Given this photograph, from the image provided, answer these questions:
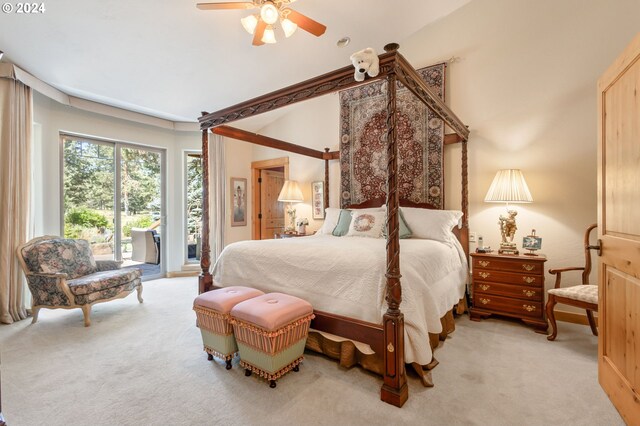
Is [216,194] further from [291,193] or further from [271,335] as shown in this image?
[271,335]

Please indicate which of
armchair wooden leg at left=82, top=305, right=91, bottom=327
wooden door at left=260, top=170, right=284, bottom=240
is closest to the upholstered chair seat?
armchair wooden leg at left=82, top=305, right=91, bottom=327

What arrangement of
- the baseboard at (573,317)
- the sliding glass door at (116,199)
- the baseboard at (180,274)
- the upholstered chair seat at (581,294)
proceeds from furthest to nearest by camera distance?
the baseboard at (180,274), the sliding glass door at (116,199), the baseboard at (573,317), the upholstered chair seat at (581,294)

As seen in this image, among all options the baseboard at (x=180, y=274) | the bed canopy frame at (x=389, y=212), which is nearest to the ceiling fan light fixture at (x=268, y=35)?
the bed canopy frame at (x=389, y=212)

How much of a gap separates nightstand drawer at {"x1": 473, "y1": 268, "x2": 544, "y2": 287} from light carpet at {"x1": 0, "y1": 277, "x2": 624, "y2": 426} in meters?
0.48

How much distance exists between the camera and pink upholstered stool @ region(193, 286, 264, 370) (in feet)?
6.93

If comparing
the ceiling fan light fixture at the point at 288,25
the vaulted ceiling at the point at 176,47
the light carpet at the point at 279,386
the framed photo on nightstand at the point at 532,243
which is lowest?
the light carpet at the point at 279,386

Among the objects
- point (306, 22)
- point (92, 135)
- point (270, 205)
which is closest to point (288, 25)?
point (306, 22)

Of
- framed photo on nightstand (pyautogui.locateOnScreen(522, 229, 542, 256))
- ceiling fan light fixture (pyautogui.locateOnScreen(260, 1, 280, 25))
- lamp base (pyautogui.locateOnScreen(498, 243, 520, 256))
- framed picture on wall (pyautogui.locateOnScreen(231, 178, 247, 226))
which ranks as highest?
ceiling fan light fixture (pyautogui.locateOnScreen(260, 1, 280, 25))

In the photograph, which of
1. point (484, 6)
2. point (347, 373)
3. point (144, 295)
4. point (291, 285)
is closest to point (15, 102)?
point (144, 295)

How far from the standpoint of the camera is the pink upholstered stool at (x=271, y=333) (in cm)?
186

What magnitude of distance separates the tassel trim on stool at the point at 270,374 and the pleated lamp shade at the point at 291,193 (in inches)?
121

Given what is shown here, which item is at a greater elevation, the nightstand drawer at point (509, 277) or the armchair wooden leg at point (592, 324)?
the nightstand drawer at point (509, 277)

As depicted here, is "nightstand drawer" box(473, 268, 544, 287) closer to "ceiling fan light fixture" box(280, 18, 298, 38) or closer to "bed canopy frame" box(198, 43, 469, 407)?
"bed canopy frame" box(198, 43, 469, 407)

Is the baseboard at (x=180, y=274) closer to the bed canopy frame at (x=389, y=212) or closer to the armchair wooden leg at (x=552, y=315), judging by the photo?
the bed canopy frame at (x=389, y=212)
